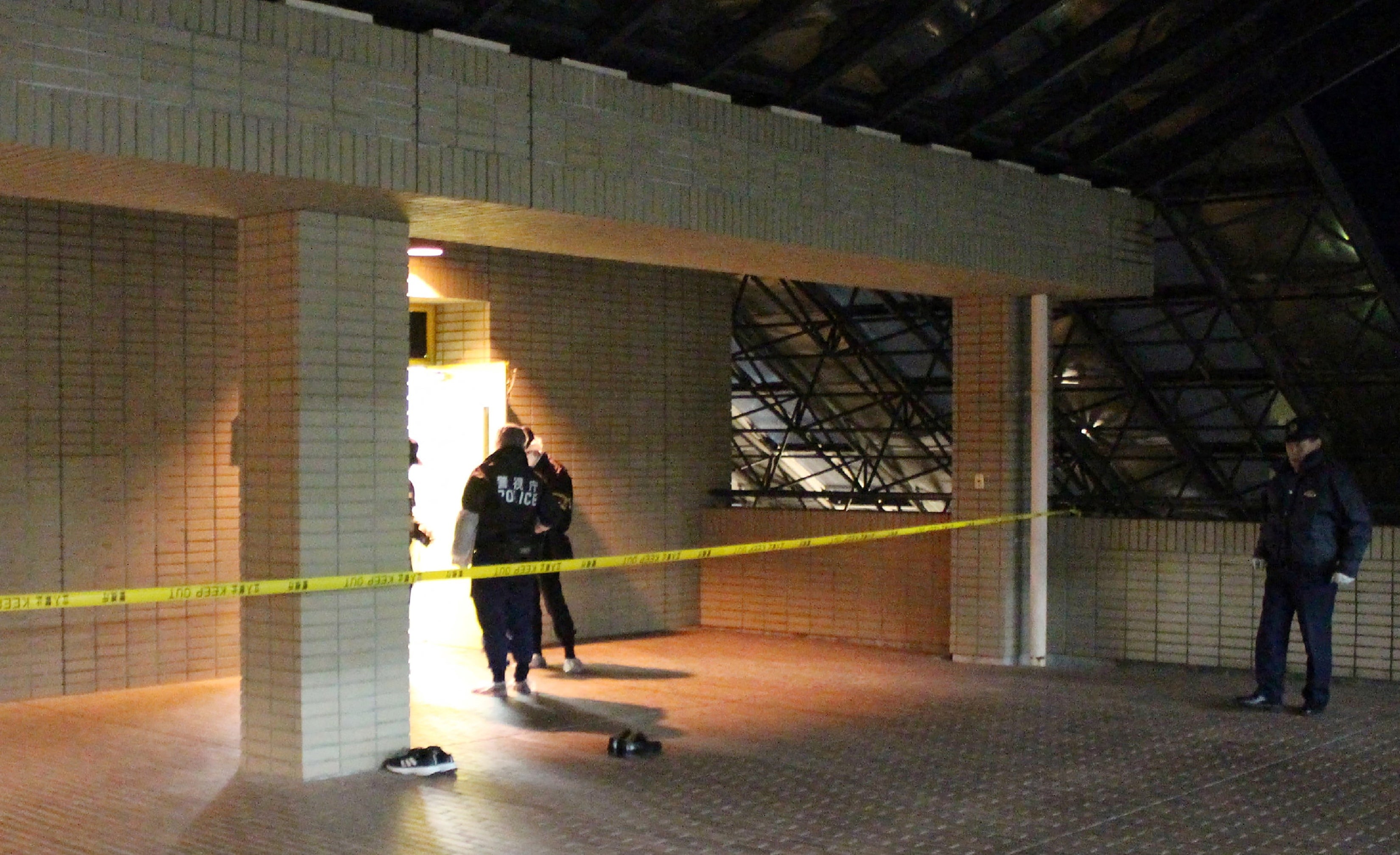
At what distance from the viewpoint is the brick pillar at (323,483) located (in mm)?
8062

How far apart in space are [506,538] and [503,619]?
0.57 meters

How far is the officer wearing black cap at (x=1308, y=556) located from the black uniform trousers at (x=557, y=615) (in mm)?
4803

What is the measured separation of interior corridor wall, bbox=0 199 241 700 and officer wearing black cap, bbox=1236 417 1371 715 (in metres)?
7.11

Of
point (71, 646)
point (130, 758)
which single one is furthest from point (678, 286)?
point (130, 758)

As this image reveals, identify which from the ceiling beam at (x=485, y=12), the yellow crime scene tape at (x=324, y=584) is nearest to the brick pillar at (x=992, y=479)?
the yellow crime scene tape at (x=324, y=584)

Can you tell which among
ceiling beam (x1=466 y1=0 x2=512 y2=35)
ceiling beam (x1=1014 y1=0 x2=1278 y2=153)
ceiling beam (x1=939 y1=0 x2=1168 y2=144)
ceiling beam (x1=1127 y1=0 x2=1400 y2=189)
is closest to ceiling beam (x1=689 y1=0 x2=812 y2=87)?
ceiling beam (x1=466 y1=0 x2=512 y2=35)

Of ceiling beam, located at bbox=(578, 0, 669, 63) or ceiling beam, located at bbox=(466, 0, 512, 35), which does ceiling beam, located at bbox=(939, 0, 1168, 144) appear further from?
ceiling beam, located at bbox=(466, 0, 512, 35)

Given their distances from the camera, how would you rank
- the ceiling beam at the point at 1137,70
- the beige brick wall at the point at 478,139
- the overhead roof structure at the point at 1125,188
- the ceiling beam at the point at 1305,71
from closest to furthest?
the beige brick wall at the point at 478,139
the overhead roof structure at the point at 1125,188
the ceiling beam at the point at 1137,70
the ceiling beam at the point at 1305,71

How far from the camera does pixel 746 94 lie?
9555 mm

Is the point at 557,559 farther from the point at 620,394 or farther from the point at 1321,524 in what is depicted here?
the point at 1321,524

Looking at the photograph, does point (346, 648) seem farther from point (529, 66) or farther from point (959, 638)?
point (959, 638)

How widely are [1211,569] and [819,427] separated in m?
8.55

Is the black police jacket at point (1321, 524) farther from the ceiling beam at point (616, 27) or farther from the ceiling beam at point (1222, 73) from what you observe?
the ceiling beam at point (616, 27)

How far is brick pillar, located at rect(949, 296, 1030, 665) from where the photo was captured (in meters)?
12.5
